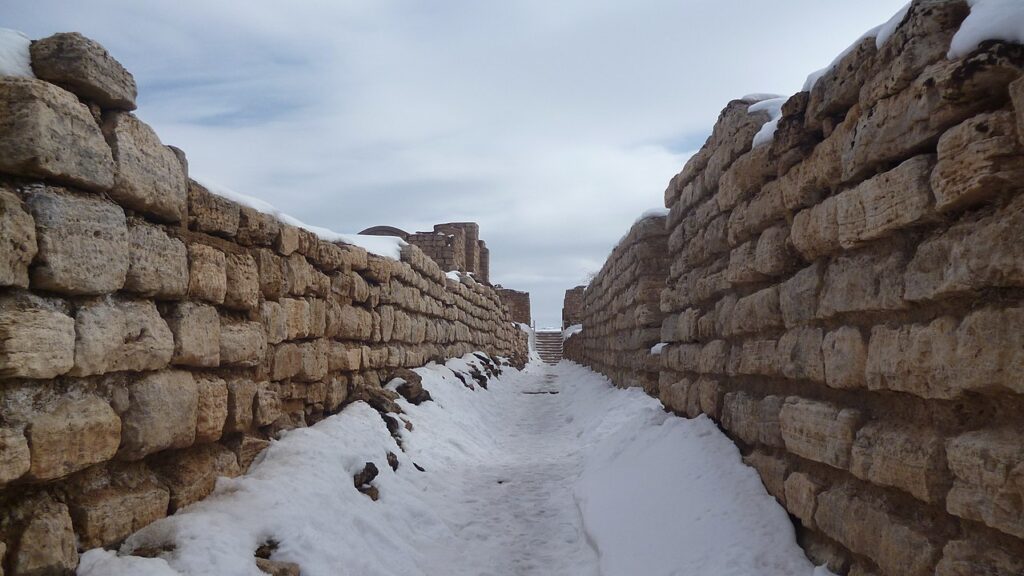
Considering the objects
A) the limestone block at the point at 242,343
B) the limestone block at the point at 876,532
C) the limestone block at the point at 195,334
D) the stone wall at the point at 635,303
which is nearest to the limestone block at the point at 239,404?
the limestone block at the point at 242,343

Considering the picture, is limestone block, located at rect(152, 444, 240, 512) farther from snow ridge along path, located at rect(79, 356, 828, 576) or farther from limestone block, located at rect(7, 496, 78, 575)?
limestone block, located at rect(7, 496, 78, 575)

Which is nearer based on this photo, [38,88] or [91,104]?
[38,88]

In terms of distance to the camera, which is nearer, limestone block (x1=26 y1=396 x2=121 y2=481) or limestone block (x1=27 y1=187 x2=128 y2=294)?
limestone block (x1=26 y1=396 x2=121 y2=481)

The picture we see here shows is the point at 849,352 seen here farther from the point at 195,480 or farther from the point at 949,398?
the point at 195,480

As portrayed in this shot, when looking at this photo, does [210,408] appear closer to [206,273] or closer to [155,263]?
[206,273]

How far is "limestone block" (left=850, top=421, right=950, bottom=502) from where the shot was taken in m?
2.37

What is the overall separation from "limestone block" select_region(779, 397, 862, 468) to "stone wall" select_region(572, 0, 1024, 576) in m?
0.01

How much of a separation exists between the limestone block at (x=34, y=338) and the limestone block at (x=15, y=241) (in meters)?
0.08

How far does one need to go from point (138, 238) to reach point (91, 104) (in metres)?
0.67

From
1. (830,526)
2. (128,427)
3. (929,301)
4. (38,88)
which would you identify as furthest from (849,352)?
(38,88)

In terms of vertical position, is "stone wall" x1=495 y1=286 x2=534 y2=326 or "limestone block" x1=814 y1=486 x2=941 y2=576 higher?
"stone wall" x1=495 y1=286 x2=534 y2=326

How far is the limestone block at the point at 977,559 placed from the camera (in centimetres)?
203

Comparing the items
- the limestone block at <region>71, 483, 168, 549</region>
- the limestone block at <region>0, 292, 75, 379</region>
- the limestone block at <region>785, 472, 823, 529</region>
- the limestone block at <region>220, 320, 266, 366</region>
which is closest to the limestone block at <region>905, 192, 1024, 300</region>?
the limestone block at <region>785, 472, 823, 529</region>

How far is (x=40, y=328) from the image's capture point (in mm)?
2643
